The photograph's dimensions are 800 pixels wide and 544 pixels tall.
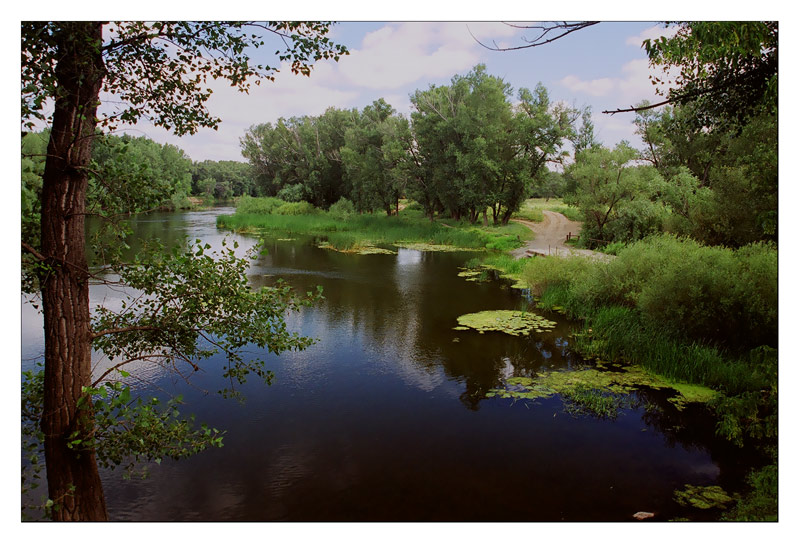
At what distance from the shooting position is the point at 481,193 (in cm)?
2206

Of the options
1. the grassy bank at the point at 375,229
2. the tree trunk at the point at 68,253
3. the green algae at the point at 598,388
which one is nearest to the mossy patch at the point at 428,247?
the grassy bank at the point at 375,229

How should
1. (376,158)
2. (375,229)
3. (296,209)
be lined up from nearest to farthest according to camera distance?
(375,229)
(376,158)
(296,209)

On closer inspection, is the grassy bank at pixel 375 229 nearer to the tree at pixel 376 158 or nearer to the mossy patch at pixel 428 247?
the mossy patch at pixel 428 247

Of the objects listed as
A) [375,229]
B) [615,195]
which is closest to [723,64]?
[615,195]

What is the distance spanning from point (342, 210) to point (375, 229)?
690 centimetres

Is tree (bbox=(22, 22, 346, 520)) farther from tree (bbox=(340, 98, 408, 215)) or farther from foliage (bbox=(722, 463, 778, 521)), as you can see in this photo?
tree (bbox=(340, 98, 408, 215))

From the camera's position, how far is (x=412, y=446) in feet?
16.6

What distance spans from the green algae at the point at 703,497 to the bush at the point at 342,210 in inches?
893

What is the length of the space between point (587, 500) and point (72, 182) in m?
4.44

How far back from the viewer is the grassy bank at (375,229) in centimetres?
1980

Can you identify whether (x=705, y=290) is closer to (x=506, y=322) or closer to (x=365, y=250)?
(x=506, y=322)

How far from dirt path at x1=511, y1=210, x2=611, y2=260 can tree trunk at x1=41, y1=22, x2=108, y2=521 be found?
42.9ft

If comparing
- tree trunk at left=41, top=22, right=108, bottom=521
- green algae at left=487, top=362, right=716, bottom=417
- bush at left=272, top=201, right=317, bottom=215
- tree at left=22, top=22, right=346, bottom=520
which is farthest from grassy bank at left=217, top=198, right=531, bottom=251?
tree trunk at left=41, top=22, right=108, bottom=521

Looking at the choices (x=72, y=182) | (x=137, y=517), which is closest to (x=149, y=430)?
(x=137, y=517)
